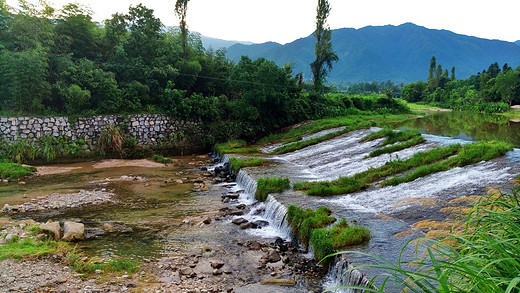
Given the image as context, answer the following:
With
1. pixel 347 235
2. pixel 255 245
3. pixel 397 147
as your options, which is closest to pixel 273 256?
pixel 255 245

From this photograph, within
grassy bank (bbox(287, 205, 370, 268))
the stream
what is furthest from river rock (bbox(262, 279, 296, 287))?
grassy bank (bbox(287, 205, 370, 268))

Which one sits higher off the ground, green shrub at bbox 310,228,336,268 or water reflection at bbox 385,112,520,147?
water reflection at bbox 385,112,520,147

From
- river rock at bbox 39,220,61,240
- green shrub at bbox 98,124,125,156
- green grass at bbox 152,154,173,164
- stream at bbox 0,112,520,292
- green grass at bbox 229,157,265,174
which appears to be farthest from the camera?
green shrub at bbox 98,124,125,156

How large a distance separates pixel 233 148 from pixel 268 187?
1265 cm

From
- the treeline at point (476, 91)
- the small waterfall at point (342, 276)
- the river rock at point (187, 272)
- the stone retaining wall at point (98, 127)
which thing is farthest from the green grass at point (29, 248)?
the treeline at point (476, 91)

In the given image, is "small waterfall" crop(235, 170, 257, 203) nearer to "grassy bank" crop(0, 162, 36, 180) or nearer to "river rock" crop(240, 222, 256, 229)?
"river rock" crop(240, 222, 256, 229)

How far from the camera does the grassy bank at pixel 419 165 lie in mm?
13148

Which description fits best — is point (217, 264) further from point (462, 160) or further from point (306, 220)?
point (462, 160)

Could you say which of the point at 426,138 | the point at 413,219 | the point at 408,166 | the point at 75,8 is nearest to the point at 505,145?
the point at 408,166

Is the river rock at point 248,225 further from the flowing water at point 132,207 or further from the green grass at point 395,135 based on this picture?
the green grass at point 395,135

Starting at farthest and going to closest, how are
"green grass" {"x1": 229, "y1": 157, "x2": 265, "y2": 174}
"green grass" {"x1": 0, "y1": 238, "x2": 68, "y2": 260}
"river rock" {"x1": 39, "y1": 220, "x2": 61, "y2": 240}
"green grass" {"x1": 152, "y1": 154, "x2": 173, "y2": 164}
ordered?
"green grass" {"x1": 152, "y1": 154, "x2": 173, "y2": 164} < "green grass" {"x1": 229, "y1": 157, "x2": 265, "y2": 174} < "river rock" {"x1": 39, "y1": 220, "x2": 61, "y2": 240} < "green grass" {"x1": 0, "y1": 238, "x2": 68, "y2": 260}

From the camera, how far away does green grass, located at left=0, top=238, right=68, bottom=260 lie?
8898 mm

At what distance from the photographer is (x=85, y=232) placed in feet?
37.7

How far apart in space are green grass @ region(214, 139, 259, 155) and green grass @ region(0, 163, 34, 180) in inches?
458
